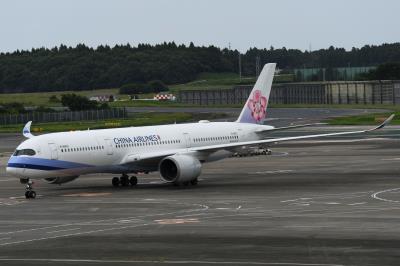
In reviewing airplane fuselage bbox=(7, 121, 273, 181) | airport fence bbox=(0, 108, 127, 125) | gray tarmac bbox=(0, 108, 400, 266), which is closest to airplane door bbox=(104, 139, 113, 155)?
airplane fuselage bbox=(7, 121, 273, 181)

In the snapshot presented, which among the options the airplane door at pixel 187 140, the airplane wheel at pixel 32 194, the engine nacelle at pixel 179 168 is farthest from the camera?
the airplane door at pixel 187 140

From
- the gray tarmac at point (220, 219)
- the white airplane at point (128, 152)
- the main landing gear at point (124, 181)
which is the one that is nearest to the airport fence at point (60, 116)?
the gray tarmac at point (220, 219)

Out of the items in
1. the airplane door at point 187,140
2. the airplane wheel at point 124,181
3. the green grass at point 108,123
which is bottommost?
the green grass at point 108,123

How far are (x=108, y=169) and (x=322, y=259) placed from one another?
30.0 m

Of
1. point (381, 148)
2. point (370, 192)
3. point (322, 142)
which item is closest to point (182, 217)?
point (370, 192)

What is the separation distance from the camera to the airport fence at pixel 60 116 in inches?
5625

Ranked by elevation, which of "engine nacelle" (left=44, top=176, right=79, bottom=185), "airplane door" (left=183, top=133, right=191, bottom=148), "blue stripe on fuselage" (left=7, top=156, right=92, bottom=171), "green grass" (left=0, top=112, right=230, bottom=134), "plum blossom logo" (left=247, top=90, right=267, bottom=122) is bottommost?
"green grass" (left=0, top=112, right=230, bottom=134)

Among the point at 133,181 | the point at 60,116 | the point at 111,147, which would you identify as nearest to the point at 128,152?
the point at 111,147

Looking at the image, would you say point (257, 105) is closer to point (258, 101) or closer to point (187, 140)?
point (258, 101)

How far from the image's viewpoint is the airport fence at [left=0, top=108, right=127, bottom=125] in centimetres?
14288

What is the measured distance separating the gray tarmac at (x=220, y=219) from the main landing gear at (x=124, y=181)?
52 centimetres

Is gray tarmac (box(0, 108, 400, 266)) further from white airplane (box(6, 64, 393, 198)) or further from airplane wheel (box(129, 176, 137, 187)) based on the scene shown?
white airplane (box(6, 64, 393, 198))

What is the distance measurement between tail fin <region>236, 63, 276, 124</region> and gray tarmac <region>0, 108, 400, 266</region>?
148 inches

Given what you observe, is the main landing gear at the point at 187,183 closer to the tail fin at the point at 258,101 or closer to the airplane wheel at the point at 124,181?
the airplane wheel at the point at 124,181
